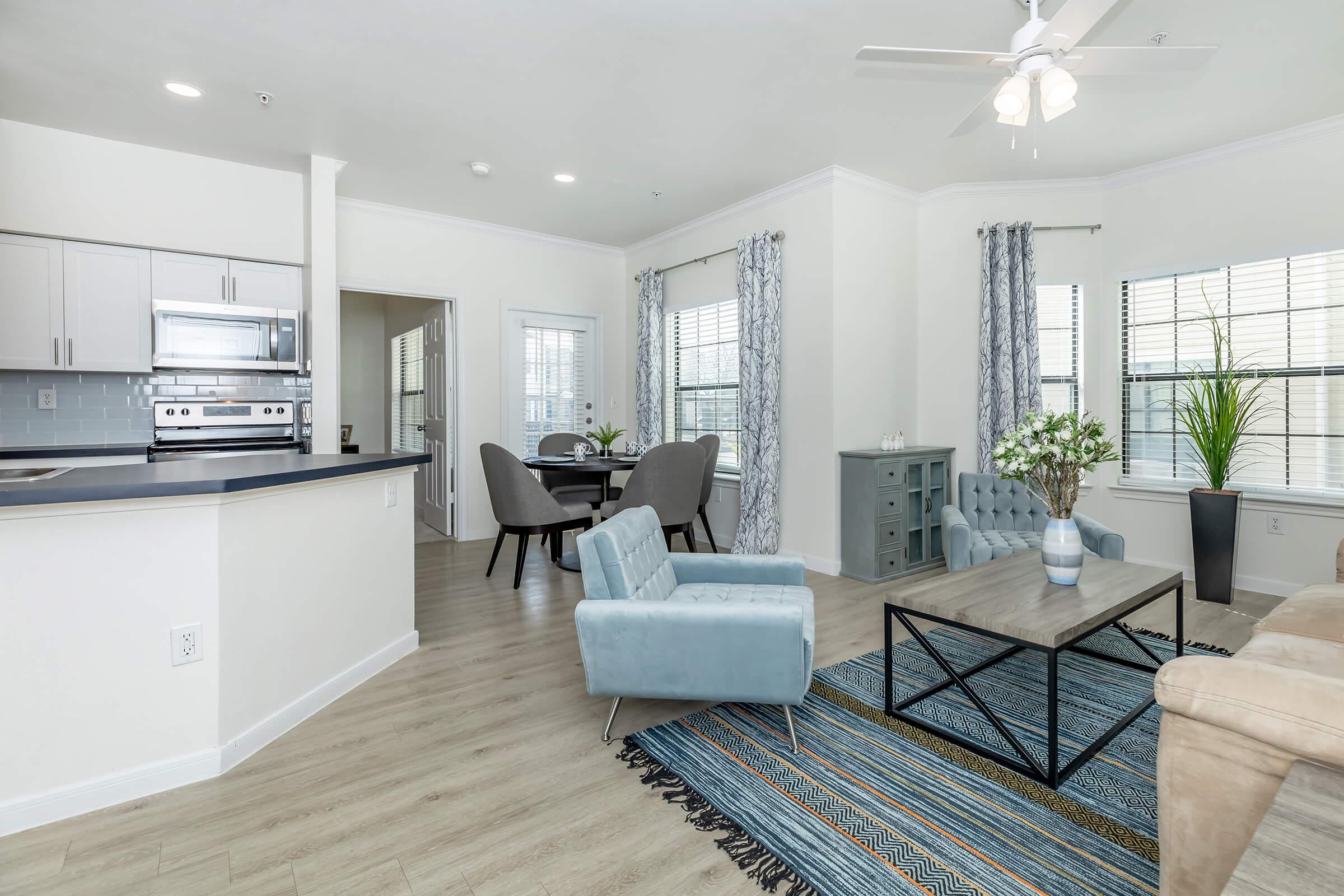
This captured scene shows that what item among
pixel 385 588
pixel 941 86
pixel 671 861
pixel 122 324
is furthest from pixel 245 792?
pixel 941 86

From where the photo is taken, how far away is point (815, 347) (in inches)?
189

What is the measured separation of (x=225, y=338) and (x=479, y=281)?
2098mm

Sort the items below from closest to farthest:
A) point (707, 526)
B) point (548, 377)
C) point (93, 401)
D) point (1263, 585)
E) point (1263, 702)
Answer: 1. point (1263, 702)
2. point (1263, 585)
3. point (93, 401)
4. point (707, 526)
5. point (548, 377)

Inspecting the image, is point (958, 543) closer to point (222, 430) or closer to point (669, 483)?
point (669, 483)

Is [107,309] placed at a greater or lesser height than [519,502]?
greater

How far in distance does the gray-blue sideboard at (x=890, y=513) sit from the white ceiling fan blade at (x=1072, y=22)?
2667 millimetres

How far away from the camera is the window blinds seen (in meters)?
6.23

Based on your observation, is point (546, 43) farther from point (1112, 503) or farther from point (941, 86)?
point (1112, 503)

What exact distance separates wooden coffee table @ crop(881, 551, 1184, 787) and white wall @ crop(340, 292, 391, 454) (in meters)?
7.44

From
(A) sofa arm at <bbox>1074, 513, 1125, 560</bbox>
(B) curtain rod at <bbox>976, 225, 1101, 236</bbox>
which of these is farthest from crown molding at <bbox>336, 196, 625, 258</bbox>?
(A) sofa arm at <bbox>1074, 513, 1125, 560</bbox>

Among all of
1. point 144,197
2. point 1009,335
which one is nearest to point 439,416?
point 144,197

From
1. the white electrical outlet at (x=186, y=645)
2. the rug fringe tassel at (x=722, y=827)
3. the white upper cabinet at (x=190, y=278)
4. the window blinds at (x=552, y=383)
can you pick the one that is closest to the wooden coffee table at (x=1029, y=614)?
the rug fringe tassel at (x=722, y=827)

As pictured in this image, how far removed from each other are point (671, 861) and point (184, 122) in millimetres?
4629

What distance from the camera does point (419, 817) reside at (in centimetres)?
194
